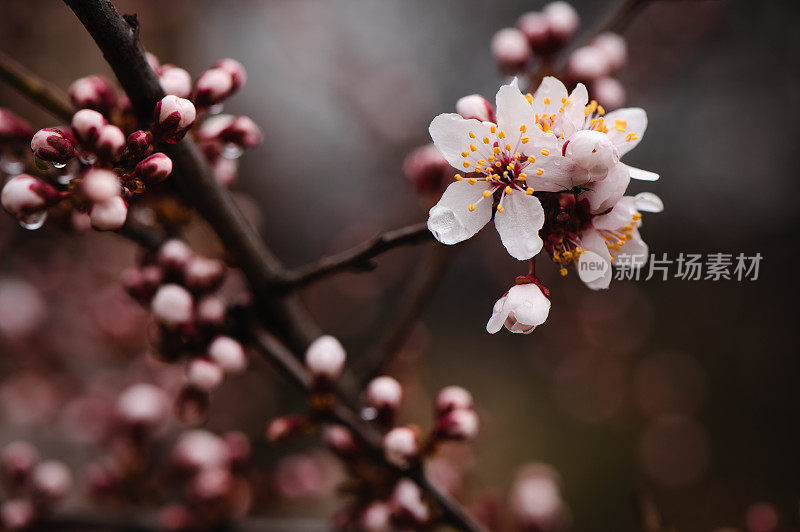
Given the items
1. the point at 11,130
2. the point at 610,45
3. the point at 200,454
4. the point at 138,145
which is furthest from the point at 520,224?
the point at 200,454

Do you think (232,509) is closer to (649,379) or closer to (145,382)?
(145,382)

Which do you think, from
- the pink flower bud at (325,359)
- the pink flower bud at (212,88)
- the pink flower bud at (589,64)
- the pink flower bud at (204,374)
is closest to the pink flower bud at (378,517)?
the pink flower bud at (325,359)

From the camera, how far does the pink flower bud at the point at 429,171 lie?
1.31 m

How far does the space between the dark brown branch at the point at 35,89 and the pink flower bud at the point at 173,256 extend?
12.1 inches

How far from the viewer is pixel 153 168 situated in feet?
2.72

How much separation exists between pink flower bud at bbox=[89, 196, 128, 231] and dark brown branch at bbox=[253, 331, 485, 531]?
1.38ft

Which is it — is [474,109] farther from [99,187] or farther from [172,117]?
[99,187]

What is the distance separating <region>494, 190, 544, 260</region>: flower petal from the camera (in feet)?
2.74

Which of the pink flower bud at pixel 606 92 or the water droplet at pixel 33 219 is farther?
the pink flower bud at pixel 606 92

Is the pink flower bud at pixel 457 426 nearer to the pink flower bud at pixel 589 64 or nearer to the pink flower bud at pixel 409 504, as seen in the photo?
the pink flower bud at pixel 409 504

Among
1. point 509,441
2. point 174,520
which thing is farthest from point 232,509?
point 509,441

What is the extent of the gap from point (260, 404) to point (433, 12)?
2.57 meters

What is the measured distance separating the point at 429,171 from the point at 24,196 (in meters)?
0.79

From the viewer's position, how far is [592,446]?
3.84 meters
